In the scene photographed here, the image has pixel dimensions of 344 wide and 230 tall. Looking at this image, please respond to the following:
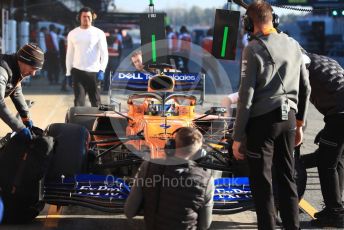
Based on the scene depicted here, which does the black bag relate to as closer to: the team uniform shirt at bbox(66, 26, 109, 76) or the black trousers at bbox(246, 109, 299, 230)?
the black trousers at bbox(246, 109, 299, 230)

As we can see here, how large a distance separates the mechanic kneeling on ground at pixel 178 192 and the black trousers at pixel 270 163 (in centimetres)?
65

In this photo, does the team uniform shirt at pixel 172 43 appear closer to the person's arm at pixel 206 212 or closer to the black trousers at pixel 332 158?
the black trousers at pixel 332 158

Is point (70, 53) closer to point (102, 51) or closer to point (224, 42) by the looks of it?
point (102, 51)

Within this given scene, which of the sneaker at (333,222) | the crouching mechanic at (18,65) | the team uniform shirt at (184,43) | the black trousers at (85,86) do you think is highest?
the crouching mechanic at (18,65)

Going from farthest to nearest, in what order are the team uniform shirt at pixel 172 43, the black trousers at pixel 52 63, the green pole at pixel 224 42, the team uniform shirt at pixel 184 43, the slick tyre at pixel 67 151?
the team uniform shirt at pixel 184 43
the black trousers at pixel 52 63
the team uniform shirt at pixel 172 43
the green pole at pixel 224 42
the slick tyre at pixel 67 151

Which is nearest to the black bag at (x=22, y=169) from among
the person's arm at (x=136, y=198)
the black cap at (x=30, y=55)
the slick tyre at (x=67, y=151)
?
the slick tyre at (x=67, y=151)

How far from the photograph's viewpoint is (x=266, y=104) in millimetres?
5043

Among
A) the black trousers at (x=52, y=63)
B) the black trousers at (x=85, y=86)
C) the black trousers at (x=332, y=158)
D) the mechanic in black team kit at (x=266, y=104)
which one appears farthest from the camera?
the black trousers at (x=52, y=63)

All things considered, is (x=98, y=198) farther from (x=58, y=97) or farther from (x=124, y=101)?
(x=58, y=97)

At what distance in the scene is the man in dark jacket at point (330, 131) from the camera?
6.04m

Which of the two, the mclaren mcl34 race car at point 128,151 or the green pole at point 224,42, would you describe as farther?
the green pole at point 224,42

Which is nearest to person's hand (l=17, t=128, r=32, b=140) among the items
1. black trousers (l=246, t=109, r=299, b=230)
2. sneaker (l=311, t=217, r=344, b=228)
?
black trousers (l=246, t=109, r=299, b=230)

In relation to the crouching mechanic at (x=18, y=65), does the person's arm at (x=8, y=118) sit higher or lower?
lower

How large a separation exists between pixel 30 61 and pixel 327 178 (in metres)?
2.81
